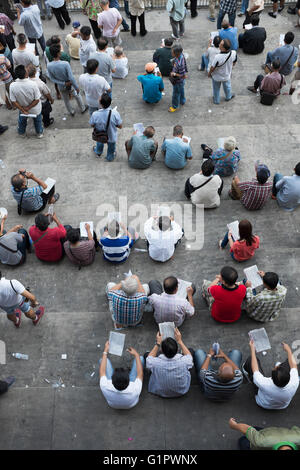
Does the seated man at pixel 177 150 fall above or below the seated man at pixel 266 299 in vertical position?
above

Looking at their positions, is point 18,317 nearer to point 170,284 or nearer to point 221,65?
point 170,284

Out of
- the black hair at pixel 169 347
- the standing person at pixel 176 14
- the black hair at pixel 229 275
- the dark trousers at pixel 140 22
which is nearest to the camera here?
the black hair at pixel 169 347

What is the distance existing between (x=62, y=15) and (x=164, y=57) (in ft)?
13.7

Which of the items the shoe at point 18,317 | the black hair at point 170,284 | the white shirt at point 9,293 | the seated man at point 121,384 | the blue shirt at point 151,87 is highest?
the blue shirt at point 151,87

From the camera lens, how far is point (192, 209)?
7316mm

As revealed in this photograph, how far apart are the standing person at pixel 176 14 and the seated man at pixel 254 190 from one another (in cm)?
575

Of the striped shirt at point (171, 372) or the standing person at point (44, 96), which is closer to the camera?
the striped shirt at point (171, 372)

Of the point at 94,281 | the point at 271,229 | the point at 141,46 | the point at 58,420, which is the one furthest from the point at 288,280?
the point at 141,46

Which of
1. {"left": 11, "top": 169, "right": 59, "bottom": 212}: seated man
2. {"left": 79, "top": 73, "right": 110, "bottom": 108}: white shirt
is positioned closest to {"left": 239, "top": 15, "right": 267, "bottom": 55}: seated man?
{"left": 79, "top": 73, "right": 110, "bottom": 108}: white shirt

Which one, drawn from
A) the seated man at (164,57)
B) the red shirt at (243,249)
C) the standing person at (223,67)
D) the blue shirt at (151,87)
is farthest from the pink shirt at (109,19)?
the red shirt at (243,249)

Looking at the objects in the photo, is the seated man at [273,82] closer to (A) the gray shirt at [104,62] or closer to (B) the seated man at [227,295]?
(A) the gray shirt at [104,62]

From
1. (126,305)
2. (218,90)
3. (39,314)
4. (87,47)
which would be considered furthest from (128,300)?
(87,47)

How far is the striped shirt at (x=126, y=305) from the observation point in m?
5.38

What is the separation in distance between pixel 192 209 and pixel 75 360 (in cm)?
332
